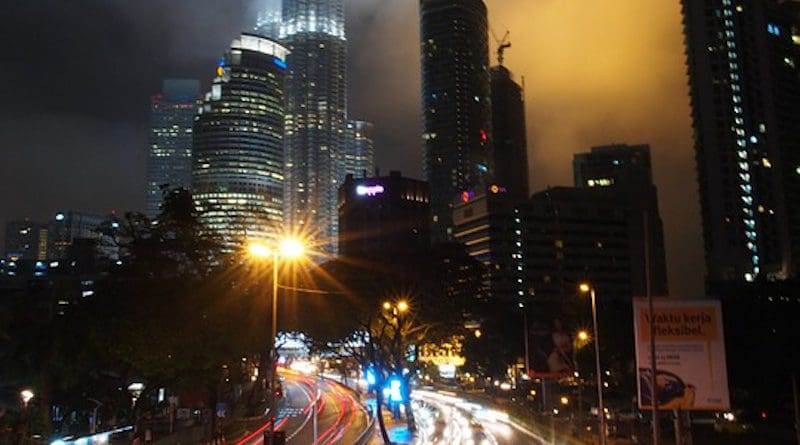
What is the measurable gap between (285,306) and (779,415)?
41568 mm

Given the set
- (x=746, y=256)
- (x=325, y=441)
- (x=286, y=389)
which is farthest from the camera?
(x=746, y=256)

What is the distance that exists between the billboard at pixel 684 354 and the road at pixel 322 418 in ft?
61.4

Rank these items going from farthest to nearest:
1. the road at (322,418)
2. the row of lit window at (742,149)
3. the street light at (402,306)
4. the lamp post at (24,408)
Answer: the row of lit window at (742,149), the road at (322,418), the street light at (402,306), the lamp post at (24,408)

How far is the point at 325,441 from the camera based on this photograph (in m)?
52.5

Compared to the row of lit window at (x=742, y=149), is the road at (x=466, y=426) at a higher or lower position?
lower

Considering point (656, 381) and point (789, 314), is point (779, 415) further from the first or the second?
point (656, 381)

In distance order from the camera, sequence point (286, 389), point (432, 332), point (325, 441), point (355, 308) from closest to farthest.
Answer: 1. point (325, 441)
2. point (355, 308)
3. point (432, 332)
4. point (286, 389)

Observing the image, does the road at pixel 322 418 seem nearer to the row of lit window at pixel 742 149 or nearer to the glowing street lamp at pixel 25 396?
the glowing street lamp at pixel 25 396

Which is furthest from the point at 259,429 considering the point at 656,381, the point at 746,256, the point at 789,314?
the point at 746,256

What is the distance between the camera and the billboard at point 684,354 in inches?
1055

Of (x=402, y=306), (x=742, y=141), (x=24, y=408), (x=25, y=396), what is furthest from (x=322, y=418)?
(x=742, y=141)

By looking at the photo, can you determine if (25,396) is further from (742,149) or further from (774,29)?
(774,29)

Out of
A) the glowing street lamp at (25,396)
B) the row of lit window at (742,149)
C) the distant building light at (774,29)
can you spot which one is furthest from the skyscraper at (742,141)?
the glowing street lamp at (25,396)

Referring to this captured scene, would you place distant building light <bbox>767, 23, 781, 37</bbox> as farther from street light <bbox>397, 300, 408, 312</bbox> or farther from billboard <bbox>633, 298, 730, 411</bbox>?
billboard <bbox>633, 298, 730, 411</bbox>
